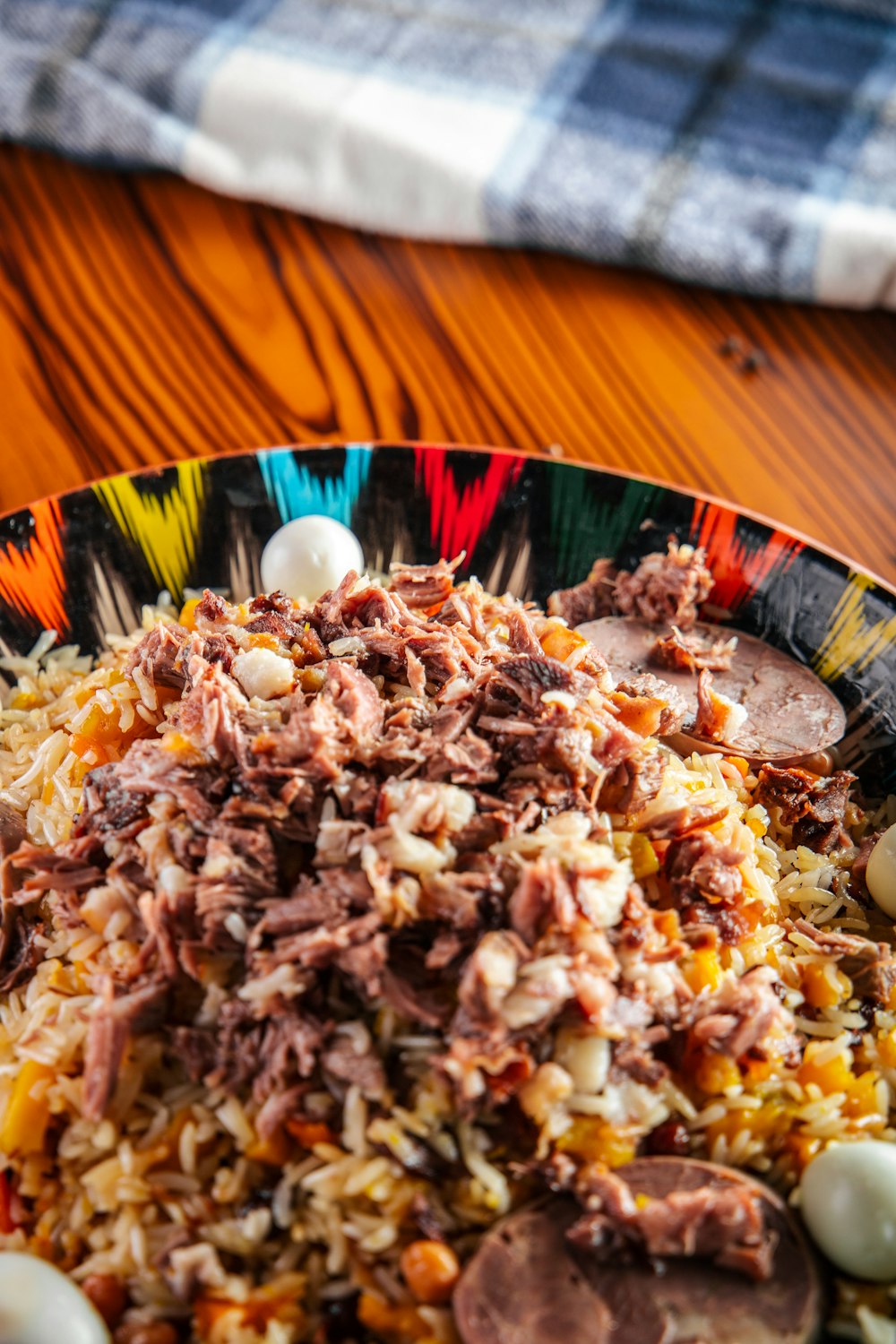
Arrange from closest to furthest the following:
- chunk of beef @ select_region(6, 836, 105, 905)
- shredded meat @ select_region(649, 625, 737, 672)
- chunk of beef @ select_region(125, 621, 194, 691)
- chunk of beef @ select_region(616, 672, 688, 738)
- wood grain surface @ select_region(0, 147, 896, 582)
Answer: chunk of beef @ select_region(6, 836, 105, 905) < chunk of beef @ select_region(125, 621, 194, 691) < chunk of beef @ select_region(616, 672, 688, 738) < shredded meat @ select_region(649, 625, 737, 672) < wood grain surface @ select_region(0, 147, 896, 582)

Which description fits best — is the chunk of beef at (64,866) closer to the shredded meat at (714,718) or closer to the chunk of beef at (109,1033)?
the chunk of beef at (109,1033)

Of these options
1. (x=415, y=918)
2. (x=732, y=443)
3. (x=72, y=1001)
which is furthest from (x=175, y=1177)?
(x=732, y=443)

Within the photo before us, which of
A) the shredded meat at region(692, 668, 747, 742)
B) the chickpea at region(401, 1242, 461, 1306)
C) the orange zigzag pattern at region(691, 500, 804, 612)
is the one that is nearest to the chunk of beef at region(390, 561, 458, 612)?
the shredded meat at region(692, 668, 747, 742)

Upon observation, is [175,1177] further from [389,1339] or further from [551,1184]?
[551,1184]

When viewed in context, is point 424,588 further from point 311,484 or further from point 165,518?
point 165,518

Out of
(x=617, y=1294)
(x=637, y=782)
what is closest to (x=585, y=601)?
(x=637, y=782)

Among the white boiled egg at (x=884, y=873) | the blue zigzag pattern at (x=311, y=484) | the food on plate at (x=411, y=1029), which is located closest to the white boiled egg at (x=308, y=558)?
the blue zigzag pattern at (x=311, y=484)

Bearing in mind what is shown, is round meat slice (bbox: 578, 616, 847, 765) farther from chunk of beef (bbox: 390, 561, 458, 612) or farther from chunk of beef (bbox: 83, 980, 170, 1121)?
chunk of beef (bbox: 83, 980, 170, 1121)
